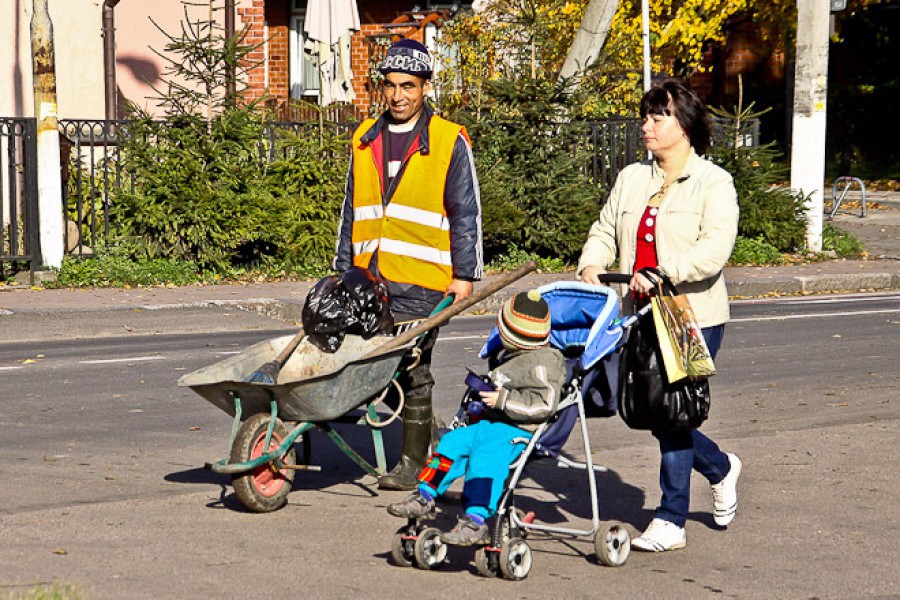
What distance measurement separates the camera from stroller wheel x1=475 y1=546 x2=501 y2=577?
5.61 metres

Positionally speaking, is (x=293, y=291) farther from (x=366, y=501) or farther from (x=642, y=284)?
(x=642, y=284)

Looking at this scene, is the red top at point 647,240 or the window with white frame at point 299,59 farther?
the window with white frame at point 299,59

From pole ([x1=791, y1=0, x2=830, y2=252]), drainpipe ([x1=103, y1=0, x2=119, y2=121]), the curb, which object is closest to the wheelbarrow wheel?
the curb

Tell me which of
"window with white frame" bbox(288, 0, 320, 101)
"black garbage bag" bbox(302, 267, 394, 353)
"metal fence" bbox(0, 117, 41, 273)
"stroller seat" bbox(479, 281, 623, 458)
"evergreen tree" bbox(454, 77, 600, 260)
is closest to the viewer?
"stroller seat" bbox(479, 281, 623, 458)

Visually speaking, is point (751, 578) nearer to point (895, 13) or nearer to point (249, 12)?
point (249, 12)

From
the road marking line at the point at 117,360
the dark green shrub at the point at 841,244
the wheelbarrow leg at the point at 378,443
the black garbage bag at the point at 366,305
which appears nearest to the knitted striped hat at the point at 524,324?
the black garbage bag at the point at 366,305

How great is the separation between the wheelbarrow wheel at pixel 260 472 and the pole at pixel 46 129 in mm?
10145

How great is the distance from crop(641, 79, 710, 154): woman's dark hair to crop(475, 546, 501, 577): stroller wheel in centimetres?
186

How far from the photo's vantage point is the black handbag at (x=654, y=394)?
5.90 meters

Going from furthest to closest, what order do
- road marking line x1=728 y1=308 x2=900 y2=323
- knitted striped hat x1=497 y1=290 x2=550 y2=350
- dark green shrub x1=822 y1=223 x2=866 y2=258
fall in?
dark green shrub x1=822 y1=223 x2=866 y2=258 < road marking line x1=728 y1=308 x2=900 y2=323 < knitted striped hat x1=497 y1=290 x2=550 y2=350

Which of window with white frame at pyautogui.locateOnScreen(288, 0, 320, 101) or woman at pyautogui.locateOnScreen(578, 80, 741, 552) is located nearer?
woman at pyautogui.locateOnScreen(578, 80, 741, 552)

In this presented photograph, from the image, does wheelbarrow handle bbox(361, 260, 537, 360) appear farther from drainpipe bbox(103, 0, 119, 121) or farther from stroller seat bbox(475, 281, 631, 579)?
drainpipe bbox(103, 0, 119, 121)

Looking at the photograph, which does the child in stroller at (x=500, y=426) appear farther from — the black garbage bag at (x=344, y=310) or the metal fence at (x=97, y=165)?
the metal fence at (x=97, y=165)

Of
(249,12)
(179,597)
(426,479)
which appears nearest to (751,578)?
(426,479)
